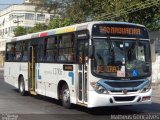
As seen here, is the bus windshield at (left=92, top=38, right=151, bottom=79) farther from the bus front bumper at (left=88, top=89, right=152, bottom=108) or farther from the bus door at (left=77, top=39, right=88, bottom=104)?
the bus front bumper at (left=88, top=89, right=152, bottom=108)

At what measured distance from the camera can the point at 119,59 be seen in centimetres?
1297

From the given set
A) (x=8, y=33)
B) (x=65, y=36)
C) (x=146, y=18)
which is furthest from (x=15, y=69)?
(x=8, y=33)

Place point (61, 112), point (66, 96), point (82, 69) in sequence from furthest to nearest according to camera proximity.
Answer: point (66, 96), point (61, 112), point (82, 69)

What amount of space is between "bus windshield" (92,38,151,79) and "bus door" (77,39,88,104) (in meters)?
0.47

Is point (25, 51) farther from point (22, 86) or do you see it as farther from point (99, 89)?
point (99, 89)

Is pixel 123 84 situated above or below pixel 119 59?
below

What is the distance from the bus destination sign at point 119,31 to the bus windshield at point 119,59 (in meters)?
0.21

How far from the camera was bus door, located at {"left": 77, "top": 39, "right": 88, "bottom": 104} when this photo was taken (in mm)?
13109

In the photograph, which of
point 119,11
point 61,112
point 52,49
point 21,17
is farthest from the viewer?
point 21,17

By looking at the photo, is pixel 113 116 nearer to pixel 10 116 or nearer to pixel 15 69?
pixel 10 116

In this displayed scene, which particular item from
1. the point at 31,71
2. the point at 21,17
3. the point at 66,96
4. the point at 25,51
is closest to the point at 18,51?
the point at 25,51

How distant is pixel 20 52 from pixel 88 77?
26.2 ft

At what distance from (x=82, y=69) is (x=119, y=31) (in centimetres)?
168

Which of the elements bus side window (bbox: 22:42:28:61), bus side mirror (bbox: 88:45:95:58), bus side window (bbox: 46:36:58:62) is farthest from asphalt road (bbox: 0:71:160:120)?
bus side window (bbox: 22:42:28:61)
